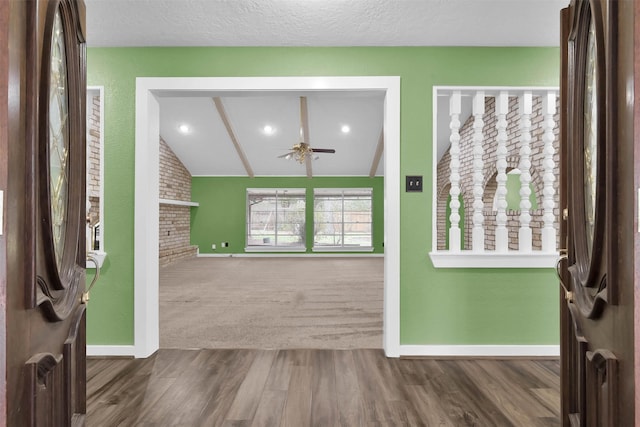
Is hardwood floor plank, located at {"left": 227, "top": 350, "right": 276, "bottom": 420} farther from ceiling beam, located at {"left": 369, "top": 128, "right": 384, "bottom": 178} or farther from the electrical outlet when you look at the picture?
ceiling beam, located at {"left": 369, "top": 128, "right": 384, "bottom": 178}

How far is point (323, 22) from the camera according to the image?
86.4 inches

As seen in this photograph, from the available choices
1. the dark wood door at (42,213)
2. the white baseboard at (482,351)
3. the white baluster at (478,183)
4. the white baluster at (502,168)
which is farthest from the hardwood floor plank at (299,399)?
the white baluster at (502,168)

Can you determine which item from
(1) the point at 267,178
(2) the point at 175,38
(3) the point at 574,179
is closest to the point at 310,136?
(1) the point at 267,178

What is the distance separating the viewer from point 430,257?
249 cm

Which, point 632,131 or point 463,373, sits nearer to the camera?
point 632,131

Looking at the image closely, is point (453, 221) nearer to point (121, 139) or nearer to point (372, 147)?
point (121, 139)

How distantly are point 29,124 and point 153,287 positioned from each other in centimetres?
185

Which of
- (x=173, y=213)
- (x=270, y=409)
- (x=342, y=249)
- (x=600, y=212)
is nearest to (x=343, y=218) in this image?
(x=342, y=249)

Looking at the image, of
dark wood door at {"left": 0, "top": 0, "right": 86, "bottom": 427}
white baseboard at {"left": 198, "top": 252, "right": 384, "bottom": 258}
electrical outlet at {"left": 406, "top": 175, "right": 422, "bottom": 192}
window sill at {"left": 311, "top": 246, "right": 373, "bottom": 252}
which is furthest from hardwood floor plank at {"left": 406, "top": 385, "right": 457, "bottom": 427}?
window sill at {"left": 311, "top": 246, "right": 373, "bottom": 252}

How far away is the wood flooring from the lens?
1738 mm

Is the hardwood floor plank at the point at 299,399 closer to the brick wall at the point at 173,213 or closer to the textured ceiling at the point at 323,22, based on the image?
the textured ceiling at the point at 323,22

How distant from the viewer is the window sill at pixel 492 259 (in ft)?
8.11

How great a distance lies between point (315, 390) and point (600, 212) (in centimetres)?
167

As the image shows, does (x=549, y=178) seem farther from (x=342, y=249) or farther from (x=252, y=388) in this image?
(x=342, y=249)
